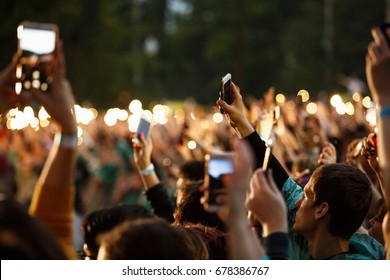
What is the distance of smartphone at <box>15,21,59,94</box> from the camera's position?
3.14 metres

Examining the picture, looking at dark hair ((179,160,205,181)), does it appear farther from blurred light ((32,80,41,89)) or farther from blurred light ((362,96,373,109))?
blurred light ((32,80,41,89))

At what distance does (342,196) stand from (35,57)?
169 cm

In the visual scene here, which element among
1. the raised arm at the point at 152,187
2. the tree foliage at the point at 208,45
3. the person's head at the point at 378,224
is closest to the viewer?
the person's head at the point at 378,224

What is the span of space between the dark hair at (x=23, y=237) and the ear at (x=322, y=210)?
5.83ft

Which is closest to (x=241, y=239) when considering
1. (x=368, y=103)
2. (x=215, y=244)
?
(x=215, y=244)

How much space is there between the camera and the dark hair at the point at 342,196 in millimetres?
4352

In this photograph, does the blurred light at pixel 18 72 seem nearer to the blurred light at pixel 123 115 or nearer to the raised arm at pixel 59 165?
the raised arm at pixel 59 165

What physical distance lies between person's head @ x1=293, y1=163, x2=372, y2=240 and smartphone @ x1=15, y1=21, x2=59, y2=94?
1.54 m

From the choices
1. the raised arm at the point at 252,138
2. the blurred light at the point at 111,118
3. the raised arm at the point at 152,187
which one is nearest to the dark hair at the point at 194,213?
the raised arm at the point at 252,138

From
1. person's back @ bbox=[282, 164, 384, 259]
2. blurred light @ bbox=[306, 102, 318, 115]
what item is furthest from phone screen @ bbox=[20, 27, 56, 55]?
blurred light @ bbox=[306, 102, 318, 115]

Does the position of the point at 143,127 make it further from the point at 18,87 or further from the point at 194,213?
the point at 18,87

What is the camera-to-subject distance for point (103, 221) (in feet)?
12.8

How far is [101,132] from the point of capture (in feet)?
53.0

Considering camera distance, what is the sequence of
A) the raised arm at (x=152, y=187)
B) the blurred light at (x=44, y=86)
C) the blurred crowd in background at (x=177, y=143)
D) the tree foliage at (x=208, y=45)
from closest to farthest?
the blurred light at (x=44, y=86), the raised arm at (x=152, y=187), the blurred crowd in background at (x=177, y=143), the tree foliage at (x=208, y=45)
